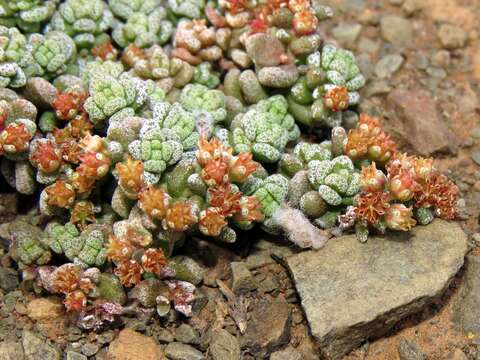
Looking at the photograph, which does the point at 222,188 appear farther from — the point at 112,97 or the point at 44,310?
A: the point at 44,310

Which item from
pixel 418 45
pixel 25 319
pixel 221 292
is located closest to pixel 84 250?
pixel 25 319

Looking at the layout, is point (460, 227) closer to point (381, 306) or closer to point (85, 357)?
point (381, 306)

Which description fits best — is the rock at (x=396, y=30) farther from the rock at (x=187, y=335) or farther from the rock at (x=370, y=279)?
the rock at (x=187, y=335)

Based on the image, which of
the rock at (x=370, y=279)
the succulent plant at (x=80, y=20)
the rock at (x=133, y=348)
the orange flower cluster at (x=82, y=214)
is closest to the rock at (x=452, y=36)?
the rock at (x=370, y=279)

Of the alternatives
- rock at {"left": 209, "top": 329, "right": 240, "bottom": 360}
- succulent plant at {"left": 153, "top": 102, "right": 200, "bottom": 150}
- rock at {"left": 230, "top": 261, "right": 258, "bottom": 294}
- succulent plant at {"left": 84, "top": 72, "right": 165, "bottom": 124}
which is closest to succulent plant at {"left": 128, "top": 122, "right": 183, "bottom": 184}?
succulent plant at {"left": 153, "top": 102, "right": 200, "bottom": 150}

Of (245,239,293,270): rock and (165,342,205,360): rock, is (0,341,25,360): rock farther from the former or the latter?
(245,239,293,270): rock

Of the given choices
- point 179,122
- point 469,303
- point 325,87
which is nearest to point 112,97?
point 179,122
